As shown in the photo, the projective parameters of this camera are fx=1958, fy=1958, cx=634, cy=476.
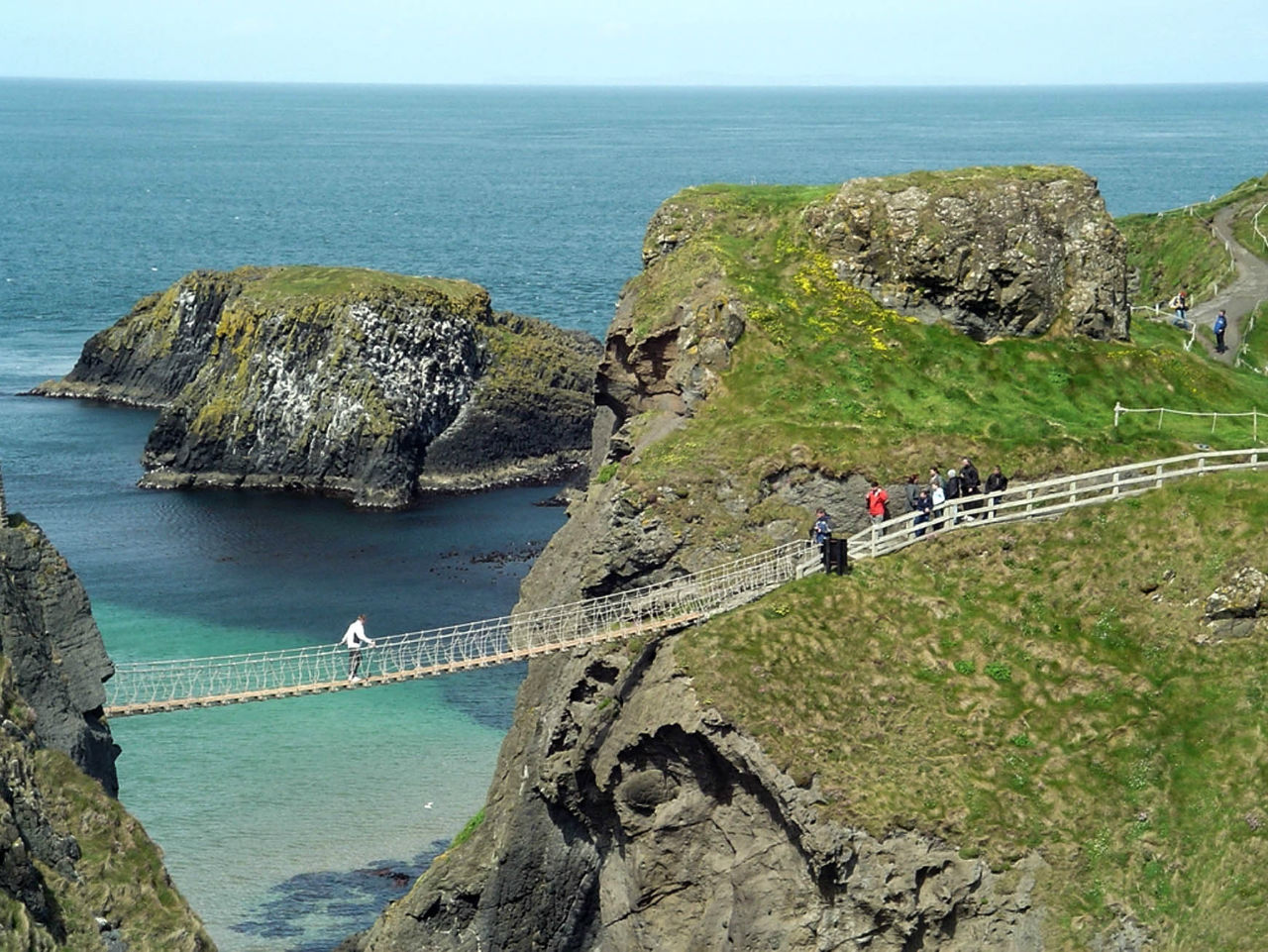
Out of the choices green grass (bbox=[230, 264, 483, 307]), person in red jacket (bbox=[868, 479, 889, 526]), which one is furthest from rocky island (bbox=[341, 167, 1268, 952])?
green grass (bbox=[230, 264, 483, 307])

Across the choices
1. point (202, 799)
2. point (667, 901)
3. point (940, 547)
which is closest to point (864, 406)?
point (940, 547)

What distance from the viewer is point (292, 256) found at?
17550 cm

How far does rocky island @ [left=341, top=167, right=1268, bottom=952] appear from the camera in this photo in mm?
42969

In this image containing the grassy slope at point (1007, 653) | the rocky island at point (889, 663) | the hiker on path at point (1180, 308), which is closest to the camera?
the grassy slope at point (1007, 653)

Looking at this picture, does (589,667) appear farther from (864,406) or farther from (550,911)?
(864,406)

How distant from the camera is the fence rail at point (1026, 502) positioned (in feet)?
157

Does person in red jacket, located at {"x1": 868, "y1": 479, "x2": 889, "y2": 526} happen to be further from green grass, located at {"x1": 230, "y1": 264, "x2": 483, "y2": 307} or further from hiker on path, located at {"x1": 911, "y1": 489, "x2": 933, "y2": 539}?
green grass, located at {"x1": 230, "y1": 264, "x2": 483, "y2": 307}

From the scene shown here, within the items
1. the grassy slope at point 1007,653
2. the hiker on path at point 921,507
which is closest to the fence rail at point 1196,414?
the grassy slope at point 1007,653

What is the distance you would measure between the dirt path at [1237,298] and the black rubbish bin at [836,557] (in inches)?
951

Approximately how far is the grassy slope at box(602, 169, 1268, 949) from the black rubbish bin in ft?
1.11

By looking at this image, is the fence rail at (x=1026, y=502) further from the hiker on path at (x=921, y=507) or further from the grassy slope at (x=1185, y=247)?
the grassy slope at (x=1185, y=247)

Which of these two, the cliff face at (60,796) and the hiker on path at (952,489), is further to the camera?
the hiker on path at (952,489)

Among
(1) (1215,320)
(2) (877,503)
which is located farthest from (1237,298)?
(2) (877,503)

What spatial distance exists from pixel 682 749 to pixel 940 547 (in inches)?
321
